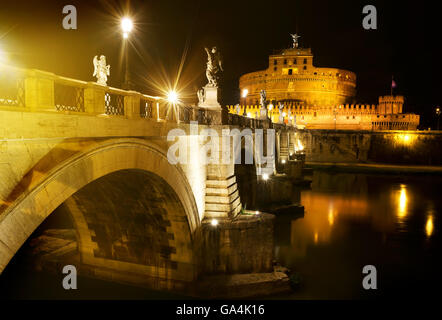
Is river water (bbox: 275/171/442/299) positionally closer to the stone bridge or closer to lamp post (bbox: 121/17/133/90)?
the stone bridge

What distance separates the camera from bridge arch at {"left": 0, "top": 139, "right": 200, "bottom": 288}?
4.35 m

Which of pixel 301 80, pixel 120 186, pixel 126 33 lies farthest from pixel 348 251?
pixel 301 80

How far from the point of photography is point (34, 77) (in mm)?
4832

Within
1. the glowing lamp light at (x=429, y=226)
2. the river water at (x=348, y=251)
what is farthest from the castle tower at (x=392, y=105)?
the glowing lamp light at (x=429, y=226)

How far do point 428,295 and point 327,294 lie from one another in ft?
12.6

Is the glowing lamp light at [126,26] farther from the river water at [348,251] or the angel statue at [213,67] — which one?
the river water at [348,251]

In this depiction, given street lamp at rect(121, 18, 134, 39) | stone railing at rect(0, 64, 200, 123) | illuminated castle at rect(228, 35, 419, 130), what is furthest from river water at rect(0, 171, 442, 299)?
illuminated castle at rect(228, 35, 419, 130)

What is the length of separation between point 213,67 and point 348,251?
435 inches

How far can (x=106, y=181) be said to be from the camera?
8.93m

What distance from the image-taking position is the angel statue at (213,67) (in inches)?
461

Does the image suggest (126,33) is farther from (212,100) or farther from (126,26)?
(212,100)

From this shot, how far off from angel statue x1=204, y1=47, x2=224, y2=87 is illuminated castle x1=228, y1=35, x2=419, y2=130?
49.7 metres

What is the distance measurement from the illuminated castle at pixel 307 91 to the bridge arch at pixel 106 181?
52141mm
